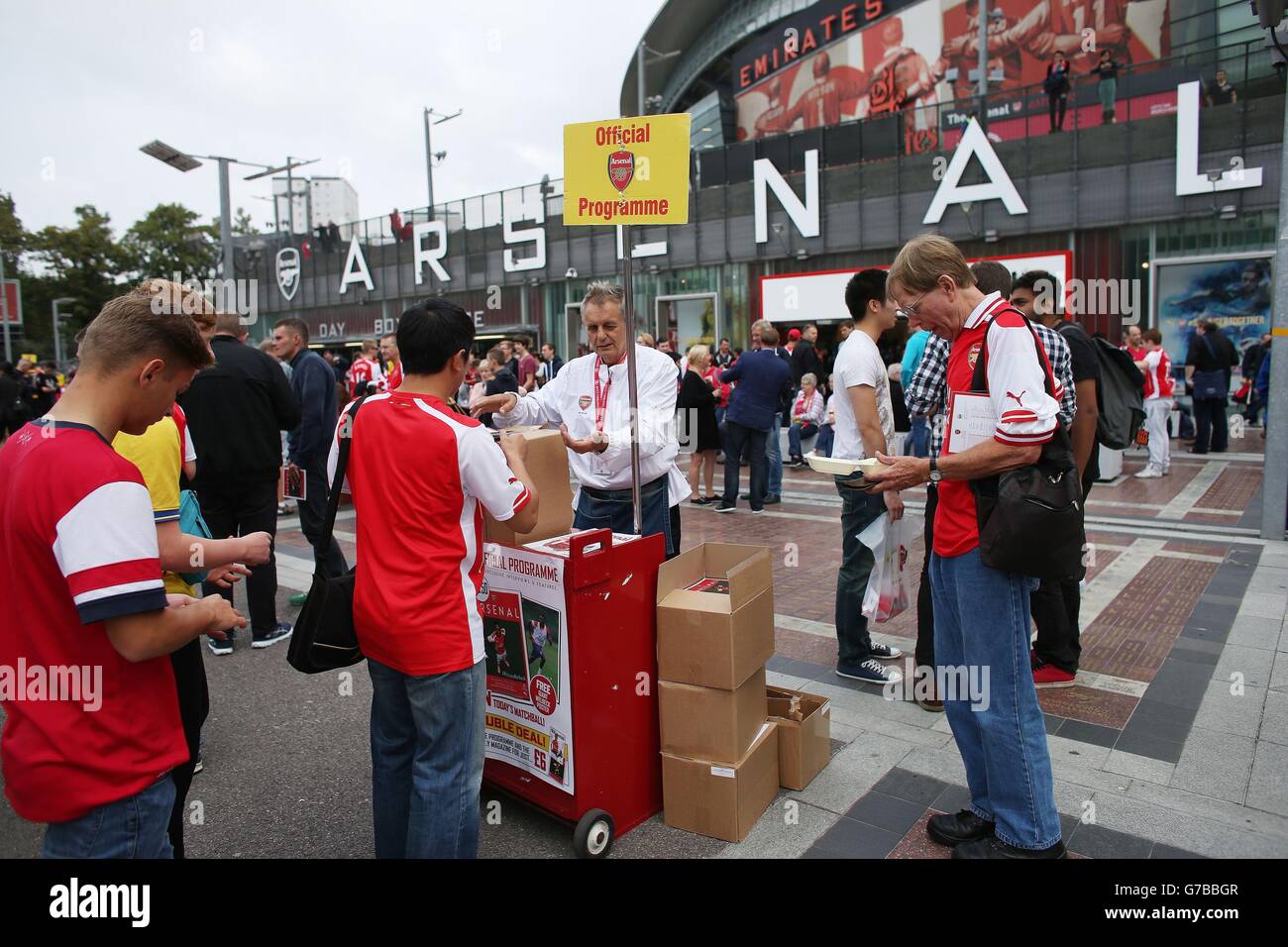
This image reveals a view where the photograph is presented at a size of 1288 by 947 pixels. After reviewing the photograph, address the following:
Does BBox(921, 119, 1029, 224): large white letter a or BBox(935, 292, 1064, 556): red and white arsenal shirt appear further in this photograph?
BBox(921, 119, 1029, 224): large white letter a

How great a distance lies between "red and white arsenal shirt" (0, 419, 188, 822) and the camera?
172 centimetres

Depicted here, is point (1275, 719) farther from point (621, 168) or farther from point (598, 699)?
point (621, 168)

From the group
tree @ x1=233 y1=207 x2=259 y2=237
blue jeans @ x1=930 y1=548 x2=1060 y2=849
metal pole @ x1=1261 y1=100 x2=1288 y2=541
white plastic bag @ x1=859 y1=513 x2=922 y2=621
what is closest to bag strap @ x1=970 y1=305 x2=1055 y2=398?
blue jeans @ x1=930 y1=548 x2=1060 y2=849

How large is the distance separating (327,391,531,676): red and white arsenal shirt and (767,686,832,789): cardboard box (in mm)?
1544

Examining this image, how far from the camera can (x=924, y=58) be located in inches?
1283

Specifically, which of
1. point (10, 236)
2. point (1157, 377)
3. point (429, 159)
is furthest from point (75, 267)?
point (1157, 377)

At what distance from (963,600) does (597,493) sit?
6.36ft

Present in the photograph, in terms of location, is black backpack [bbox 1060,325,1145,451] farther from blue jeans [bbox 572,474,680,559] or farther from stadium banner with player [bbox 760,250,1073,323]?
stadium banner with player [bbox 760,250,1073,323]

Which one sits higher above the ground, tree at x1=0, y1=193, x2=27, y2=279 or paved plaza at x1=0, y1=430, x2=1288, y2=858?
tree at x1=0, y1=193, x2=27, y2=279

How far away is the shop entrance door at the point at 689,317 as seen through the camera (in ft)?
83.4

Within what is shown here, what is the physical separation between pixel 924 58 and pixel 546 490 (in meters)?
35.1

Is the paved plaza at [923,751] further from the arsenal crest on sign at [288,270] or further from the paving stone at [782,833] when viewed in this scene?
the arsenal crest on sign at [288,270]

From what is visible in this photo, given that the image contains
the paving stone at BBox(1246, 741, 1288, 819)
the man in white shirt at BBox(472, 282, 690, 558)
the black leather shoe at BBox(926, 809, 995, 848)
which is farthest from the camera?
the man in white shirt at BBox(472, 282, 690, 558)

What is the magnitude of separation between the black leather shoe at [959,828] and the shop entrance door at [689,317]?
22.3m
